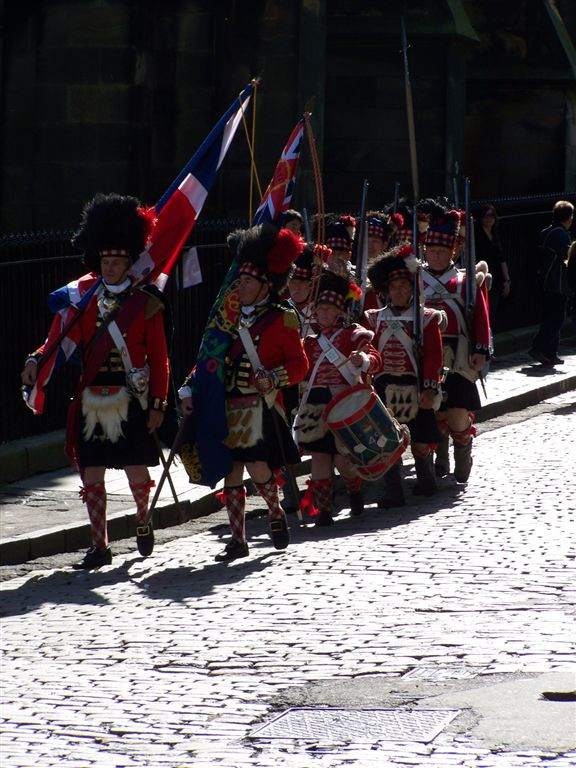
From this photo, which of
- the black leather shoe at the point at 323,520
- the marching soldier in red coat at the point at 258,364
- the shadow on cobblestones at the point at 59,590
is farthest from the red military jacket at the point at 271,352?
the black leather shoe at the point at 323,520

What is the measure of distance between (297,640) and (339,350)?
3.37m

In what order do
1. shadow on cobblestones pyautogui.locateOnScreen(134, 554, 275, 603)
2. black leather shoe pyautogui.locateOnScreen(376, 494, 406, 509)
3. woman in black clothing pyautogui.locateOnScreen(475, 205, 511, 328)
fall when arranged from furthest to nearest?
woman in black clothing pyautogui.locateOnScreen(475, 205, 511, 328), black leather shoe pyautogui.locateOnScreen(376, 494, 406, 509), shadow on cobblestones pyautogui.locateOnScreen(134, 554, 275, 603)

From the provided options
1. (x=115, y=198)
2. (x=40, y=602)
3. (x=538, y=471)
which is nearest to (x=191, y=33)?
(x=538, y=471)

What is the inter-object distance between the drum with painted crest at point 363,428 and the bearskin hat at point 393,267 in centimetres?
102

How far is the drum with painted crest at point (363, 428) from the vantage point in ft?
35.2

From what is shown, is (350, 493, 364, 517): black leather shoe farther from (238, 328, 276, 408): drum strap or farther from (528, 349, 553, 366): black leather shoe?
(528, 349, 553, 366): black leather shoe

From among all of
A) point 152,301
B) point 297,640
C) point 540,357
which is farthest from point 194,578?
point 540,357

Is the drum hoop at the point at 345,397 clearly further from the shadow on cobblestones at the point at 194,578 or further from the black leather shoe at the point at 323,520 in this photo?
the shadow on cobblestones at the point at 194,578

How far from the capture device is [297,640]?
7.72 meters

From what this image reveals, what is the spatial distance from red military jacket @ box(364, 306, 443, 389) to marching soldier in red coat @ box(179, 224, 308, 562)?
68.9 inches

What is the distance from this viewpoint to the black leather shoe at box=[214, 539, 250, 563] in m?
9.72

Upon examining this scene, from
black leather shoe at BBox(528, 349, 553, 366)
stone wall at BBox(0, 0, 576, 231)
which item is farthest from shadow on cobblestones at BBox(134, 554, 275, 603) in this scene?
stone wall at BBox(0, 0, 576, 231)

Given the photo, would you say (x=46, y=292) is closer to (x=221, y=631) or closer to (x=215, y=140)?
(x=215, y=140)

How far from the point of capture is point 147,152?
1953cm
